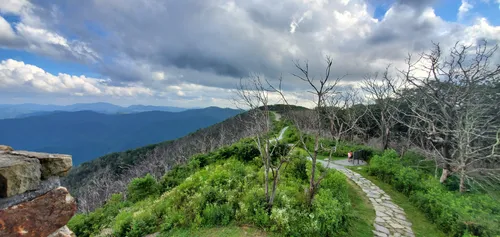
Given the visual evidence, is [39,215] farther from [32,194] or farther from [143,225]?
[143,225]

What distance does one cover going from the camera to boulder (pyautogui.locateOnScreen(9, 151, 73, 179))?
2.99m

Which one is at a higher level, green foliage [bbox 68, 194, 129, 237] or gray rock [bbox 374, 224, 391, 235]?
gray rock [bbox 374, 224, 391, 235]

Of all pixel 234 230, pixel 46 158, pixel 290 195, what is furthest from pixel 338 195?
pixel 46 158

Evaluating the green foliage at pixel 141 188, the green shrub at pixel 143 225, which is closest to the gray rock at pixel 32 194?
the green shrub at pixel 143 225

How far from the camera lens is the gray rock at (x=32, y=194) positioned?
2609mm

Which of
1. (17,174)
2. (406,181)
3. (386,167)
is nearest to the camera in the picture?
(17,174)

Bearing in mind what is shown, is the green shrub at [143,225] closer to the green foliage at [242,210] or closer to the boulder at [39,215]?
the green foliage at [242,210]

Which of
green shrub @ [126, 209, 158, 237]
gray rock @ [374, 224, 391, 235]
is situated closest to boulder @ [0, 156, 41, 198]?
green shrub @ [126, 209, 158, 237]

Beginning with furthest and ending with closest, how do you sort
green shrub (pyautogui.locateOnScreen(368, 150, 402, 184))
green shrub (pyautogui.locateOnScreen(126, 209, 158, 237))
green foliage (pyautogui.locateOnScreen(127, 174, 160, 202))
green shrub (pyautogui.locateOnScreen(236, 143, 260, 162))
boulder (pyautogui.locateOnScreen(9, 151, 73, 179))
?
green shrub (pyautogui.locateOnScreen(236, 143, 260, 162)) → green foliage (pyautogui.locateOnScreen(127, 174, 160, 202)) → green shrub (pyautogui.locateOnScreen(368, 150, 402, 184)) → green shrub (pyautogui.locateOnScreen(126, 209, 158, 237)) → boulder (pyautogui.locateOnScreen(9, 151, 73, 179))

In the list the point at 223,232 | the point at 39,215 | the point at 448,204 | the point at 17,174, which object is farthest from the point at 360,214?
the point at 17,174

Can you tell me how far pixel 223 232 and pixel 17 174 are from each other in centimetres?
419

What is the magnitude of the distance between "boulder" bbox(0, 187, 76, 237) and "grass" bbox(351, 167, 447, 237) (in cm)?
792

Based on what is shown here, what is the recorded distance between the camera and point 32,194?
9.37 feet

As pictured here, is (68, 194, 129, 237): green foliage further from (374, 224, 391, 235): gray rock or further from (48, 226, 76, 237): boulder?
(374, 224, 391, 235): gray rock
